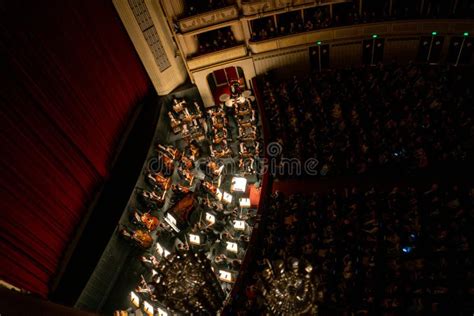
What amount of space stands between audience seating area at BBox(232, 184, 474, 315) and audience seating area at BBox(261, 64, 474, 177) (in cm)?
107

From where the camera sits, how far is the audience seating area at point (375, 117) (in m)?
10.4

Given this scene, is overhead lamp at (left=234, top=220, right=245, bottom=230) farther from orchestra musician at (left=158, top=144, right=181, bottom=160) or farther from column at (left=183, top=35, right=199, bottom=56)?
column at (left=183, top=35, right=199, bottom=56)

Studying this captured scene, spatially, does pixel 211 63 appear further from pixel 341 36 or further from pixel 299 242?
pixel 299 242

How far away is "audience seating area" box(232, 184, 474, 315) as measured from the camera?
26.7 ft

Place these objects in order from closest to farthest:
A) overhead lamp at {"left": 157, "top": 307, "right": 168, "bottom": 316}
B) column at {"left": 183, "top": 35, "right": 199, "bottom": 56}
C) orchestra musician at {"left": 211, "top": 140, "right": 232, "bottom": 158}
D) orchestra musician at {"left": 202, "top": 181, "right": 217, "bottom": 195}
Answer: overhead lamp at {"left": 157, "top": 307, "right": 168, "bottom": 316}
orchestra musician at {"left": 202, "top": 181, "right": 217, "bottom": 195}
orchestra musician at {"left": 211, "top": 140, "right": 232, "bottom": 158}
column at {"left": 183, "top": 35, "right": 199, "bottom": 56}

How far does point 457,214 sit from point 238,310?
216 inches

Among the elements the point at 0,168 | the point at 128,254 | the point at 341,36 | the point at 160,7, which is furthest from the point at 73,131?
the point at 341,36

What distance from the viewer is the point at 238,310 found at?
896 centimetres

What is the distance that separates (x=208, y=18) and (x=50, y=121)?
6254mm

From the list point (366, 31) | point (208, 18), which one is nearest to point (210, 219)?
point (208, 18)

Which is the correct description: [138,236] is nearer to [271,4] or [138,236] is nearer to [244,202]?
[244,202]

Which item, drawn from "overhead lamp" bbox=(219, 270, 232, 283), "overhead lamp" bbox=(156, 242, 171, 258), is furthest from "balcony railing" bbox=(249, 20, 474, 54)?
"overhead lamp" bbox=(219, 270, 232, 283)

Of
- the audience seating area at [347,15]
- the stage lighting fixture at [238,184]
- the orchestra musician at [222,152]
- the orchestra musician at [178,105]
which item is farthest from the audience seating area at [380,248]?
the orchestra musician at [178,105]

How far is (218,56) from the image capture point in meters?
14.5
